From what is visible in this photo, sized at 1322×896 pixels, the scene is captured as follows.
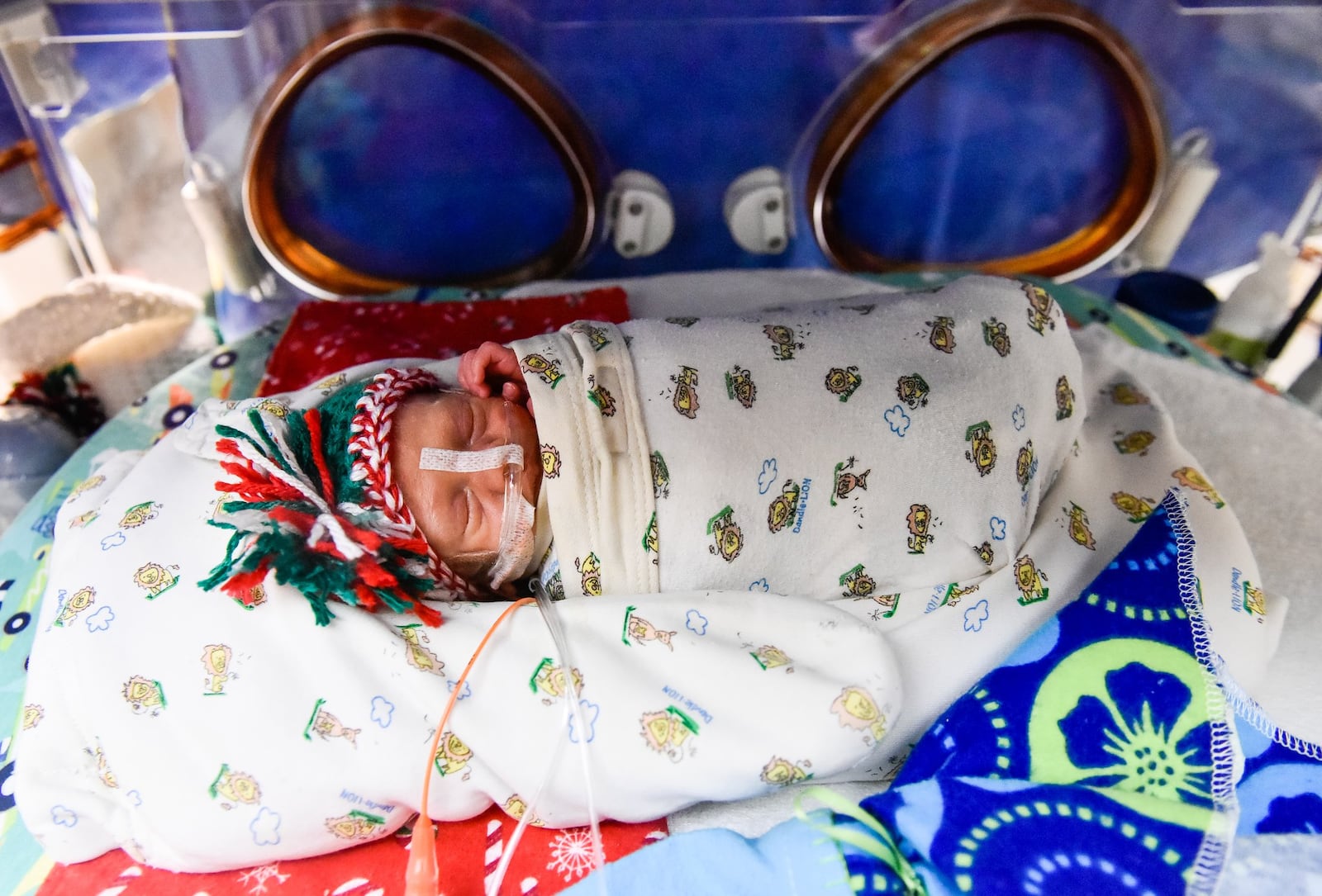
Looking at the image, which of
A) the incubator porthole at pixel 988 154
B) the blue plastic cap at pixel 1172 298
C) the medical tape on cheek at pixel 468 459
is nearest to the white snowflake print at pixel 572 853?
the medical tape on cheek at pixel 468 459

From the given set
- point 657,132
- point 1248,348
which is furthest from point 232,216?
point 1248,348

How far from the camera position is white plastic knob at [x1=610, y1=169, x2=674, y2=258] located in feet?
5.10

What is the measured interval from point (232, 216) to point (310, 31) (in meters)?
0.35

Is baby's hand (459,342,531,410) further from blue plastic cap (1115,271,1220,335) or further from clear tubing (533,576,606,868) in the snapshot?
blue plastic cap (1115,271,1220,335)

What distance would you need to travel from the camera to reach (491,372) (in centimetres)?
107

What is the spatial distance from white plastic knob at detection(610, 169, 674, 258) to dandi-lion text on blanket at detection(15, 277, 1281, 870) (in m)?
0.61

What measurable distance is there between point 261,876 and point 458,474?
0.46 meters

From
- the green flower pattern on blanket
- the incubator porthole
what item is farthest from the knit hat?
the incubator porthole

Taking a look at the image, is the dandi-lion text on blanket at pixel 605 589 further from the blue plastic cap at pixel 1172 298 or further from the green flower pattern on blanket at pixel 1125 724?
the blue plastic cap at pixel 1172 298

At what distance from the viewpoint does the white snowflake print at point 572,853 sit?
2.93 feet

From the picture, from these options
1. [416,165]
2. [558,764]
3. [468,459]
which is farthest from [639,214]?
[558,764]

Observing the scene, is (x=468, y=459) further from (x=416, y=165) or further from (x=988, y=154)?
(x=988, y=154)

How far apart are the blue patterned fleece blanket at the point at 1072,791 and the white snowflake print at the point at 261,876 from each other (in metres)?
0.32

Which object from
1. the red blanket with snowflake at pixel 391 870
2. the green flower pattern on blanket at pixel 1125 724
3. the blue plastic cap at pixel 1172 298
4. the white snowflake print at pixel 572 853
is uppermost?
the green flower pattern on blanket at pixel 1125 724
